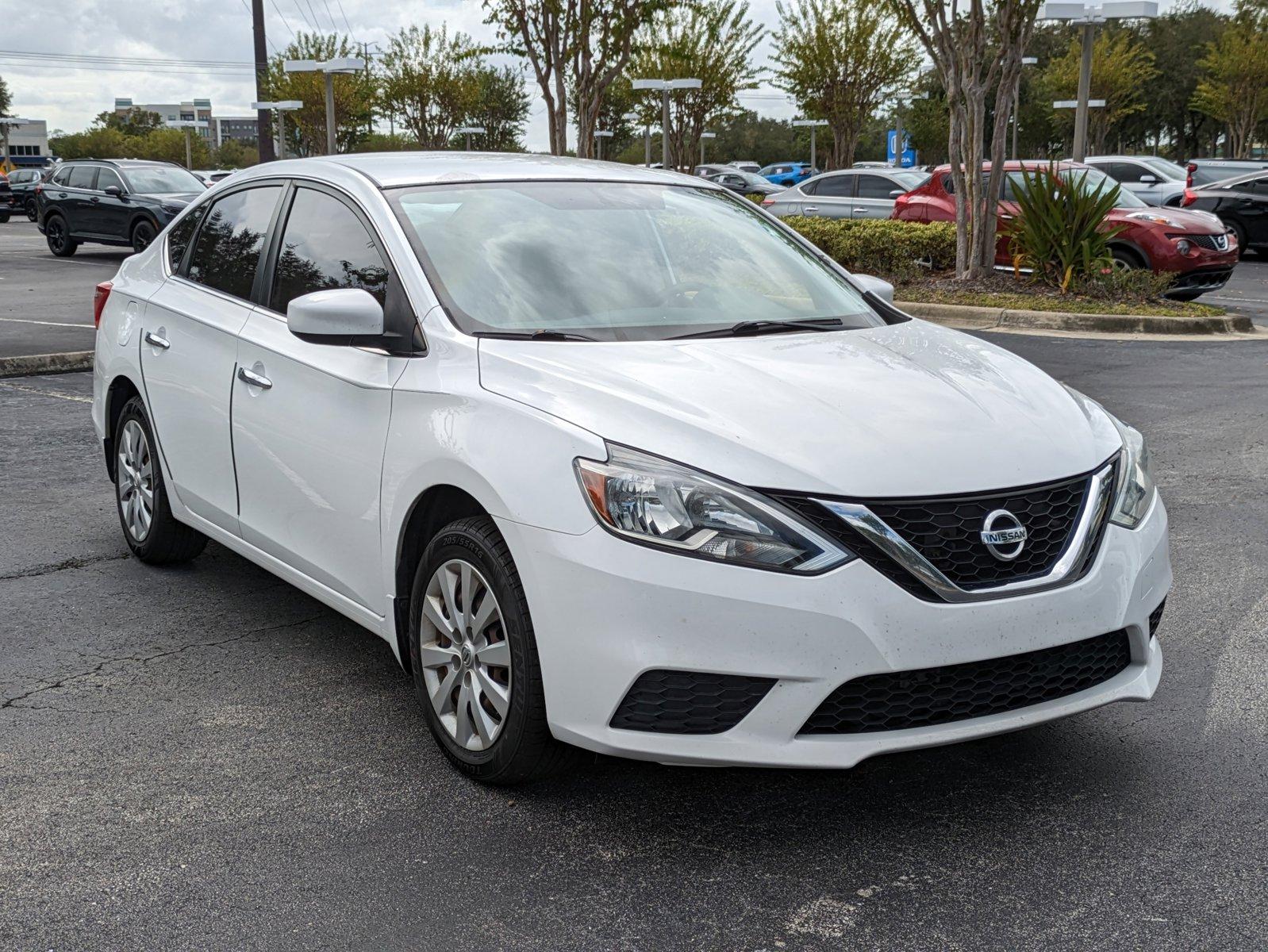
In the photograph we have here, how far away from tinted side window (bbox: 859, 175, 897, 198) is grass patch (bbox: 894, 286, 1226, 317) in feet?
22.0

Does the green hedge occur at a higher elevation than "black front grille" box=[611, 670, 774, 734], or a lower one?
higher

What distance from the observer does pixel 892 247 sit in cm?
1678

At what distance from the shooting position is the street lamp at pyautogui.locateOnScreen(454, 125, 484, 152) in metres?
61.6

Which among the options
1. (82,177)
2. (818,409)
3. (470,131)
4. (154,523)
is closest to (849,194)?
(82,177)

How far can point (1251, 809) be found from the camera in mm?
3389

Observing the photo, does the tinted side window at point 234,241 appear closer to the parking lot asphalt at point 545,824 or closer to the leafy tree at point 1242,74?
the parking lot asphalt at point 545,824

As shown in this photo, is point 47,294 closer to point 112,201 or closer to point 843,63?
point 112,201

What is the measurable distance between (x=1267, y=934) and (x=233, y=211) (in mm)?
4111

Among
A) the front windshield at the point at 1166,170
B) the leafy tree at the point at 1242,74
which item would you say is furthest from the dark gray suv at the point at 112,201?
the leafy tree at the point at 1242,74

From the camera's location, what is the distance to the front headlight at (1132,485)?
342 centimetres

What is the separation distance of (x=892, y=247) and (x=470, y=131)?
50970mm

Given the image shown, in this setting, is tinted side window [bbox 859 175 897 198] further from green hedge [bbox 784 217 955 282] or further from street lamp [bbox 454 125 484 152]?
street lamp [bbox 454 125 484 152]

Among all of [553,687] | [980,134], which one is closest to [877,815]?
[553,687]

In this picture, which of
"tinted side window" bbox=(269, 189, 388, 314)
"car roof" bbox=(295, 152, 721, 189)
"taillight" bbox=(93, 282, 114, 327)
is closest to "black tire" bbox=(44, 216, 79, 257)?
"taillight" bbox=(93, 282, 114, 327)
